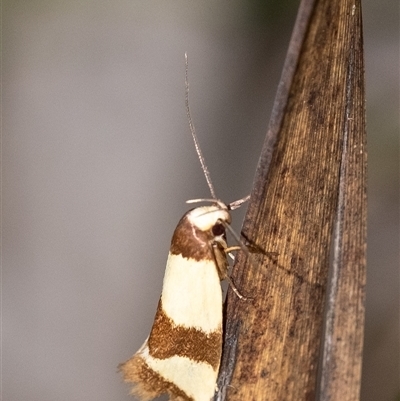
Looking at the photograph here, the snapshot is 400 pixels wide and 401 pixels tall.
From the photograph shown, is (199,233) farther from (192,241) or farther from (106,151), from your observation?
(106,151)

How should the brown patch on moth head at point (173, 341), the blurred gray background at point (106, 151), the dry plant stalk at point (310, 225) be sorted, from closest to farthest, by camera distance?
1. the dry plant stalk at point (310, 225)
2. the brown patch on moth head at point (173, 341)
3. the blurred gray background at point (106, 151)

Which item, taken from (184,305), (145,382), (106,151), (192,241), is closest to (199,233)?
(192,241)

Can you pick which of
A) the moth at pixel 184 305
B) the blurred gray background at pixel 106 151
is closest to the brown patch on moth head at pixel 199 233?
the moth at pixel 184 305

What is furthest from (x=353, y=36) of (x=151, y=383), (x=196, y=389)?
(x=151, y=383)

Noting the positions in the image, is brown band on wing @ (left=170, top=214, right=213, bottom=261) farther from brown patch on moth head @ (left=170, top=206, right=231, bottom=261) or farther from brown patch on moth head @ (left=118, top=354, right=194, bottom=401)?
brown patch on moth head @ (left=118, top=354, right=194, bottom=401)

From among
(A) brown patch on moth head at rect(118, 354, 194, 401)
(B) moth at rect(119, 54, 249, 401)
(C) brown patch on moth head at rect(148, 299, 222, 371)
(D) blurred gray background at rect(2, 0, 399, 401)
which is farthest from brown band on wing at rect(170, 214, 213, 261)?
(D) blurred gray background at rect(2, 0, 399, 401)

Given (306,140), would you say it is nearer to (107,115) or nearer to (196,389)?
(196,389)

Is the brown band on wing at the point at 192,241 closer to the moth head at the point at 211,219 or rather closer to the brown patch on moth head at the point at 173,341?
the moth head at the point at 211,219
